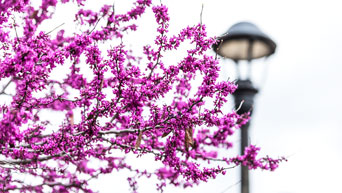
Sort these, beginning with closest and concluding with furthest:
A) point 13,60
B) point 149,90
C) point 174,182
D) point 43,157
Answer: point 13,60 → point 149,90 → point 43,157 → point 174,182

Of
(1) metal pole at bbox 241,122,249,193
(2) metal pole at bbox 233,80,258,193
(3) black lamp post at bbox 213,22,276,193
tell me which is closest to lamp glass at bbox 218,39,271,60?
(3) black lamp post at bbox 213,22,276,193

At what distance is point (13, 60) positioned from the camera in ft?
12.0

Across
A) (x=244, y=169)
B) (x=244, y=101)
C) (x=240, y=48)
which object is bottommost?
(x=244, y=169)

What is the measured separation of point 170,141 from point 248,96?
119 centimetres

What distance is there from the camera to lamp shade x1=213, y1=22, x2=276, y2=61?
519 centimetres

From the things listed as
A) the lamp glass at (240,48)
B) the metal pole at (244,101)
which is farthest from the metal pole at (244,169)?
the lamp glass at (240,48)

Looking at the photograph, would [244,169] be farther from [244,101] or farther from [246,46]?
[246,46]

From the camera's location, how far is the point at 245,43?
205 inches

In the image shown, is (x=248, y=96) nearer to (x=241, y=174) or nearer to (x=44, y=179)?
(x=241, y=174)

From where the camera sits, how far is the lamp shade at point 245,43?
5188 millimetres

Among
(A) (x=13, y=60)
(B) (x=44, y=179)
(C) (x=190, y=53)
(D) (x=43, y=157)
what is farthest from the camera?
(B) (x=44, y=179)

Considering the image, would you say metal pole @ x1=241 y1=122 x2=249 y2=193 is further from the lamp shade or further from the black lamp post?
the lamp shade

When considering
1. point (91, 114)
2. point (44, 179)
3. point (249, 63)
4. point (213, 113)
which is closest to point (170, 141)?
point (213, 113)

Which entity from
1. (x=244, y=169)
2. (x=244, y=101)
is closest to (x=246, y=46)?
(x=244, y=101)
